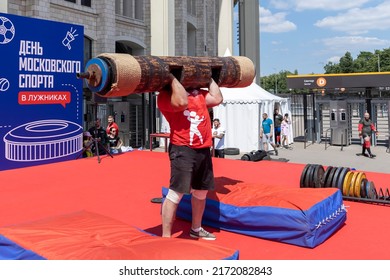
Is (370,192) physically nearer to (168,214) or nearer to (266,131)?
(168,214)

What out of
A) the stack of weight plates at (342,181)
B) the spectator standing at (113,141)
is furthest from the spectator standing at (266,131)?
the stack of weight plates at (342,181)

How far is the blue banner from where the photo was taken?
33.8 ft

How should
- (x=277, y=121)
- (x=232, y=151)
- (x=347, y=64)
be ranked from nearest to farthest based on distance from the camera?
(x=232, y=151) < (x=277, y=121) < (x=347, y=64)

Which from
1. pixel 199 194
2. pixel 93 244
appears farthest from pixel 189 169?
pixel 93 244

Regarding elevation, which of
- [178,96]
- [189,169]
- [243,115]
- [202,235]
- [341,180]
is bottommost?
[202,235]

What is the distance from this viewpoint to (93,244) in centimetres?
357

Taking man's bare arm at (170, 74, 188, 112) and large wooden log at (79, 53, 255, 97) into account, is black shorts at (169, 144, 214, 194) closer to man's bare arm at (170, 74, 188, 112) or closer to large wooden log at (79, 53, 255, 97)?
man's bare arm at (170, 74, 188, 112)

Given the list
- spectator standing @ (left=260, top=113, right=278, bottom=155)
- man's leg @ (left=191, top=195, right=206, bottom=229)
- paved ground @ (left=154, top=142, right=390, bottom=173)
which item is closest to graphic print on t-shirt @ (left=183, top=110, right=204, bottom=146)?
man's leg @ (left=191, top=195, right=206, bottom=229)

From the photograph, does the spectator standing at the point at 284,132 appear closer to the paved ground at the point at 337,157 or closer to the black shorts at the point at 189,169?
the paved ground at the point at 337,157

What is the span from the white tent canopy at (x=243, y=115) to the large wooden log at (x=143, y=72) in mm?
12488

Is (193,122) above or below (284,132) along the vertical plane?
below

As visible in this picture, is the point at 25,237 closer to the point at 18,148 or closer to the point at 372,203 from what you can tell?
the point at 372,203

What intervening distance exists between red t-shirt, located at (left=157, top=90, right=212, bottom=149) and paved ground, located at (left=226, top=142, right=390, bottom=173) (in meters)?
9.77

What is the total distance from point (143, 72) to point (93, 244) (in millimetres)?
1763
